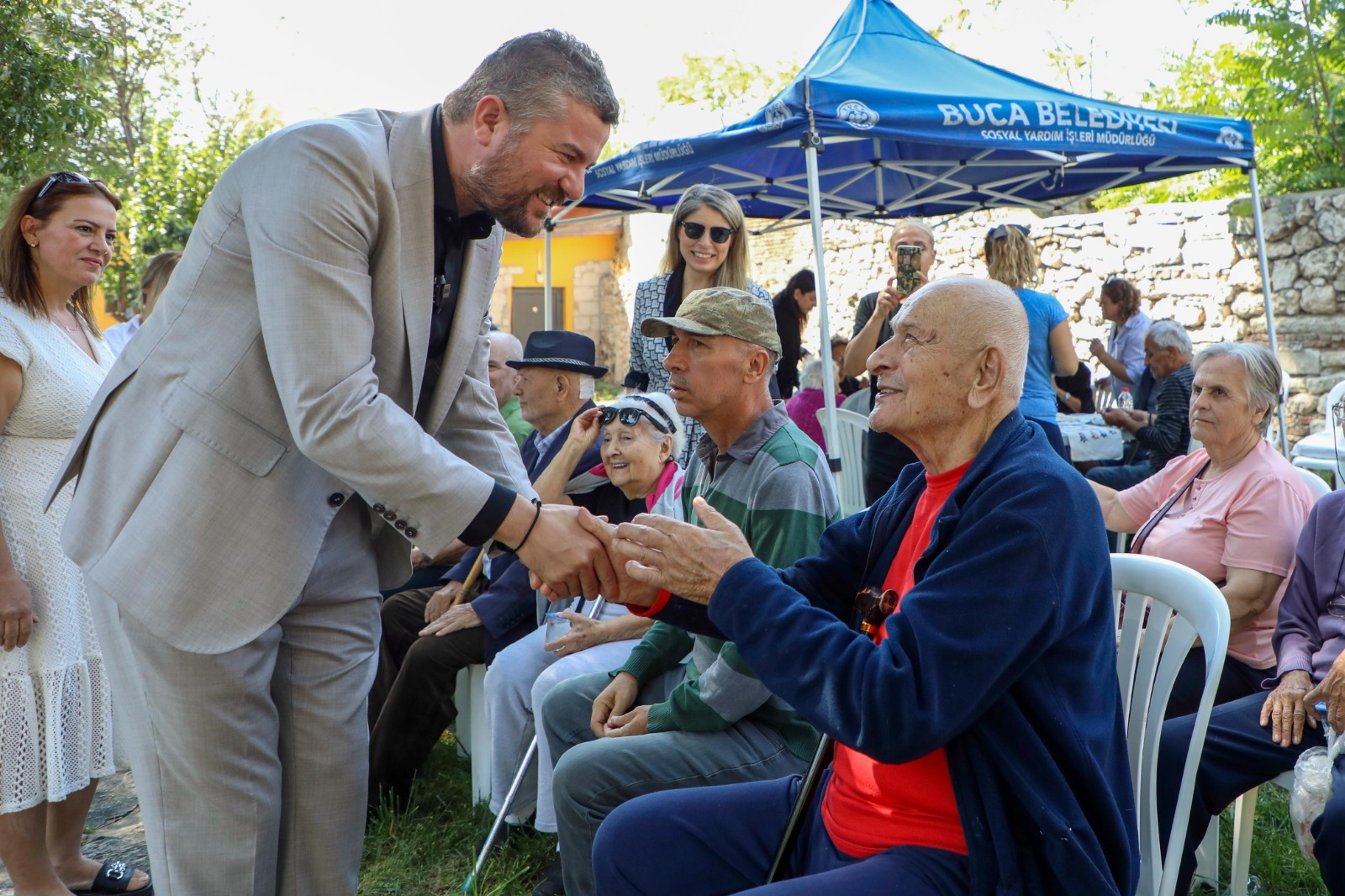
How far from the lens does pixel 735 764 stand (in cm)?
245

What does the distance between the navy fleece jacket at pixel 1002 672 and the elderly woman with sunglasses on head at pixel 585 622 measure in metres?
1.49

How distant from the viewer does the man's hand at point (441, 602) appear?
420cm

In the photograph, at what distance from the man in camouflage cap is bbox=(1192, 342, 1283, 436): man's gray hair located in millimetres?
1558

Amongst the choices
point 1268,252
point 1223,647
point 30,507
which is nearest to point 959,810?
point 1223,647

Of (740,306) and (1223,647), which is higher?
(740,306)

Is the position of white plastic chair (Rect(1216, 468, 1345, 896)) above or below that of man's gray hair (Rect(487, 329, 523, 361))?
below

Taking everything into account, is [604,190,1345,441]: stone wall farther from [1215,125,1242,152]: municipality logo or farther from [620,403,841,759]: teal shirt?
[620,403,841,759]: teal shirt

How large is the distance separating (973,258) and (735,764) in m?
11.9

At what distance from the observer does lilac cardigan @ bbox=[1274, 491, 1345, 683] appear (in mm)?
2678

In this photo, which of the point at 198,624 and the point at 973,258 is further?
the point at 973,258

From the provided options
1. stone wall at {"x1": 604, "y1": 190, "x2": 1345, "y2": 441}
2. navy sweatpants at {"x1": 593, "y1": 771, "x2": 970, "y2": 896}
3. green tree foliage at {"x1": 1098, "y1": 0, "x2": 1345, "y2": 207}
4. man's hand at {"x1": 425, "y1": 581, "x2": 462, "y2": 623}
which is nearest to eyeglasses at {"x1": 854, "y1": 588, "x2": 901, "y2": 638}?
navy sweatpants at {"x1": 593, "y1": 771, "x2": 970, "y2": 896}

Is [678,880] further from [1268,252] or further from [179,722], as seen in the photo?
[1268,252]

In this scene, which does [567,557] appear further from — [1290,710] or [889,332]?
[889,332]

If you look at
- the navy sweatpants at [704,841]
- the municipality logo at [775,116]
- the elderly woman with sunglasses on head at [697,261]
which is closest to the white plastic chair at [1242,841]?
the navy sweatpants at [704,841]
